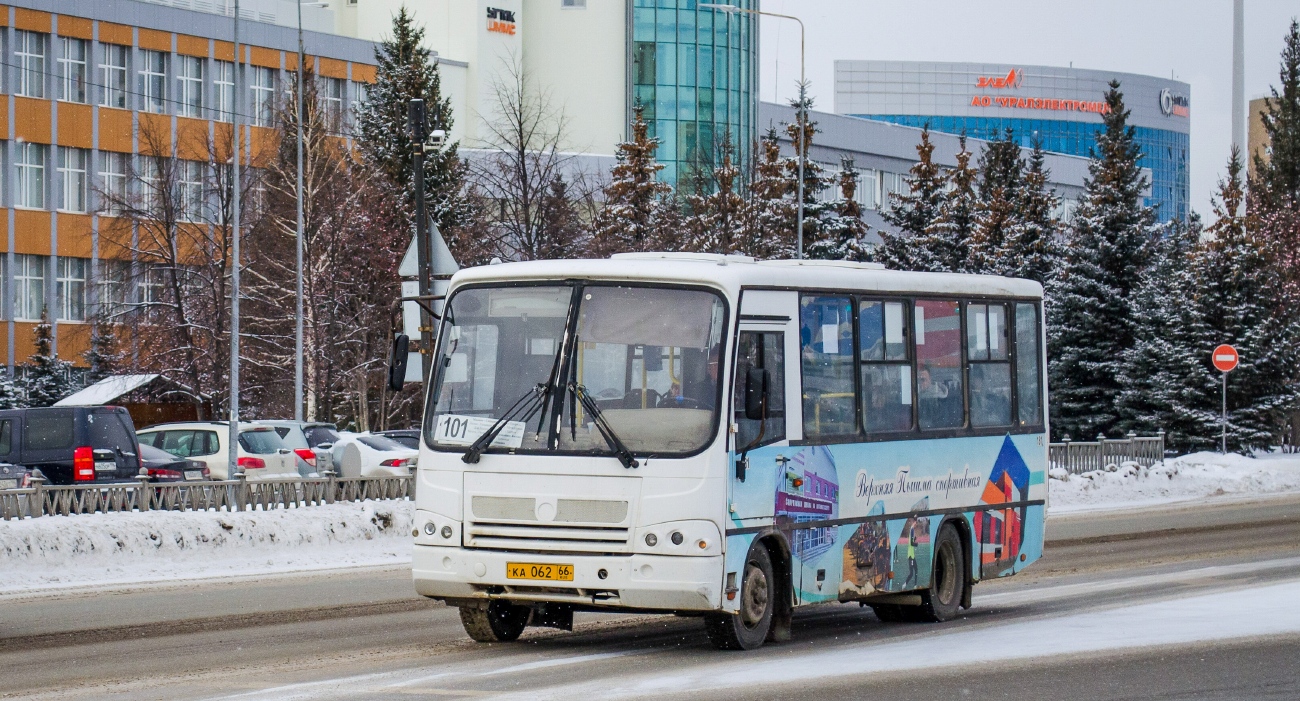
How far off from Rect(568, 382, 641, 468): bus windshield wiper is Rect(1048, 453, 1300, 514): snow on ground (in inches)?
889

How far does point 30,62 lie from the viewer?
226 feet

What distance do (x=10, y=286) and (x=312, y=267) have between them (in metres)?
25.1

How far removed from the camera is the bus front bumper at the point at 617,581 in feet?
38.1

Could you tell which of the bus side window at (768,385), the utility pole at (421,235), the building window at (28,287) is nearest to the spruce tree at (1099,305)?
the utility pole at (421,235)

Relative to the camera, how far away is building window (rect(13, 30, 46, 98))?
224 feet

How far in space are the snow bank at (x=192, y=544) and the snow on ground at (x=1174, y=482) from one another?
578 inches

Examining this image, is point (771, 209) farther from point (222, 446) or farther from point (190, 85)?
point (222, 446)

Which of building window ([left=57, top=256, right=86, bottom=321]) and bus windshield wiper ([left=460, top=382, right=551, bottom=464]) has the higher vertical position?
building window ([left=57, top=256, right=86, bottom=321])

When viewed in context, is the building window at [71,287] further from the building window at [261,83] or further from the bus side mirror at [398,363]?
the bus side mirror at [398,363]

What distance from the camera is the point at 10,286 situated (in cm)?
6900

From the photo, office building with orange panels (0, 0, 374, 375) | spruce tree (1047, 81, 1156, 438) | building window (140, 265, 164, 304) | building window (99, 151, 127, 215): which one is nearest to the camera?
spruce tree (1047, 81, 1156, 438)

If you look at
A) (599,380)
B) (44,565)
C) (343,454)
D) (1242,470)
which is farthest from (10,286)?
(599,380)

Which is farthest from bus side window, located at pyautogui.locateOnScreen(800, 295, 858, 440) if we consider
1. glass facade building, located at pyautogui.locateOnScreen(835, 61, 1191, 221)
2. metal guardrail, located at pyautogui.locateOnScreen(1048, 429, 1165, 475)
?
glass facade building, located at pyautogui.locateOnScreen(835, 61, 1191, 221)

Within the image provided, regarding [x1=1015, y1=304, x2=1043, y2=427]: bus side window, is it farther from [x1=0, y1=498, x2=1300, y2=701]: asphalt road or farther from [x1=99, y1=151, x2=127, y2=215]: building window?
[x1=99, y1=151, x2=127, y2=215]: building window
